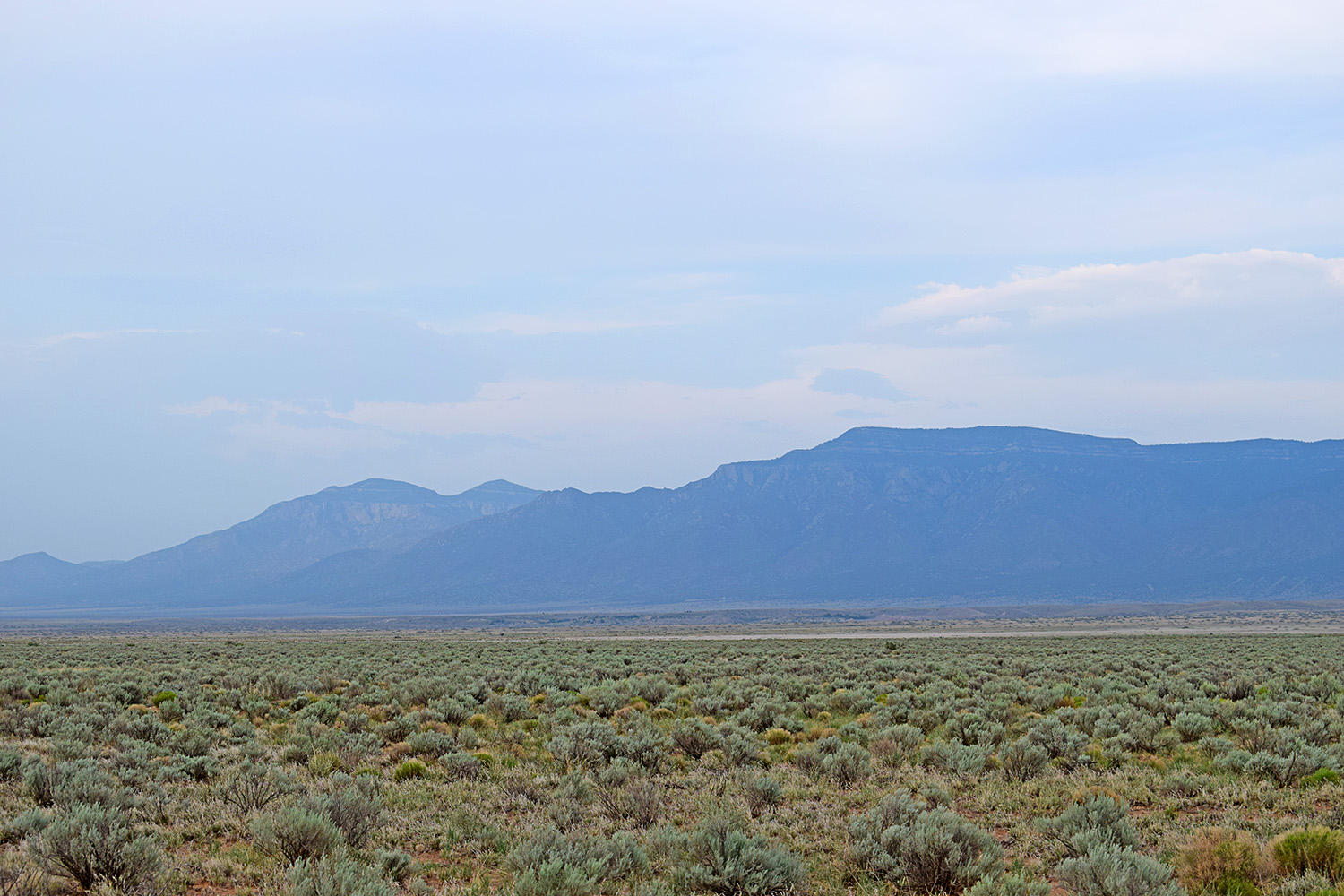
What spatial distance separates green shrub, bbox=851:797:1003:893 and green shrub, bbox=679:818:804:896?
0.91 meters

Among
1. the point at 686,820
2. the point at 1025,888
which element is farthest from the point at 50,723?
the point at 1025,888

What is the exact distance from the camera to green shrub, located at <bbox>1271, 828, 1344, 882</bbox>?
26.6 feet

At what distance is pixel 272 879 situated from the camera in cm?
822

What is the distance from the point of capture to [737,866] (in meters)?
8.06

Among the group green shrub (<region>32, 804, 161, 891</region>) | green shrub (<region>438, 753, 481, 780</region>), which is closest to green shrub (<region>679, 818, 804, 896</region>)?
green shrub (<region>32, 804, 161, 891</region>)

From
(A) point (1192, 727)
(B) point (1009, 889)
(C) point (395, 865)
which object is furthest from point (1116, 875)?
(A) point (1192, 727)

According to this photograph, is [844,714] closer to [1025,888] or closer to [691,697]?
[691,697]

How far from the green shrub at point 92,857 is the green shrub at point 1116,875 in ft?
25.9

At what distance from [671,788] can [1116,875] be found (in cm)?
596

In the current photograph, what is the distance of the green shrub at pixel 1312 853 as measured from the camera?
26.6ft

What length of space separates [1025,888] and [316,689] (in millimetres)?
19314

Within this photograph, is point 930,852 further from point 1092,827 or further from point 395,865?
point 395,865

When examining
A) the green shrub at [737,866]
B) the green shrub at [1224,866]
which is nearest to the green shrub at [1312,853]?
the green shrub at [1224,866]

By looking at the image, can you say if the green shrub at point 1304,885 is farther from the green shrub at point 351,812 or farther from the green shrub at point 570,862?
the green shrub at point 351,812
